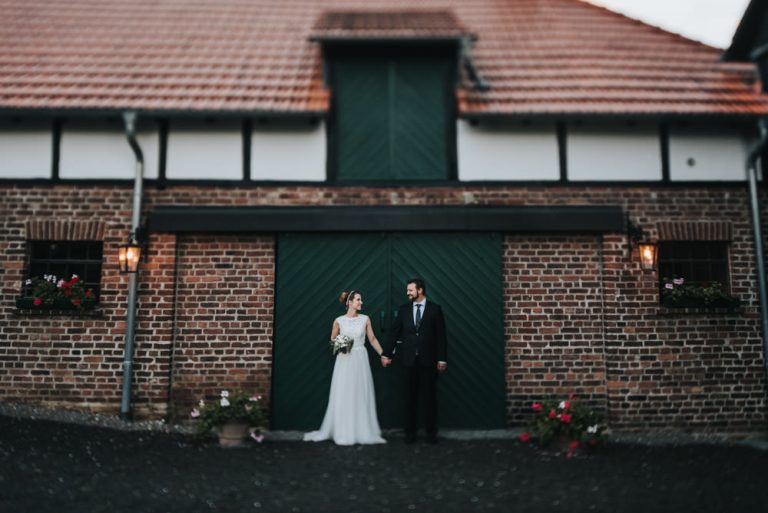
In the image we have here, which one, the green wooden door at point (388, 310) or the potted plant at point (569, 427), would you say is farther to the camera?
the green wooden door at point (388, 310)

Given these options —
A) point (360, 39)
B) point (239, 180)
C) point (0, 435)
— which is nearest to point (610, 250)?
point (360, 39)

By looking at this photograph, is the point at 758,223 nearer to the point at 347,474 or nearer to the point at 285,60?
the point at 347,474

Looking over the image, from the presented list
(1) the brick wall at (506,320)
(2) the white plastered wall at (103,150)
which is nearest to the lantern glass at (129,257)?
(1) the brick wall at (506,320)

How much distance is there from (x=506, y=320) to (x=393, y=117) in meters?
2.95

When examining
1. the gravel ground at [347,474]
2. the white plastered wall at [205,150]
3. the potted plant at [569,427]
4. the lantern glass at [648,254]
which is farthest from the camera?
the white plastered wall at [205,150]

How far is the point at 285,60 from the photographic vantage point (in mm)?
7668

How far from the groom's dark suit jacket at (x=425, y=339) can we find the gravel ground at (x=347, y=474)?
3.05ft

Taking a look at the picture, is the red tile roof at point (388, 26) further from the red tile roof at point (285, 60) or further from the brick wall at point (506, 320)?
the brick wall at point (506, 320)

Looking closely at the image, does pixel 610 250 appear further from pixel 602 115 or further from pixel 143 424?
pixel 143 424

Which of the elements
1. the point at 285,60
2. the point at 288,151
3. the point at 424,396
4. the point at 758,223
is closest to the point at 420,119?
the point at 288,151

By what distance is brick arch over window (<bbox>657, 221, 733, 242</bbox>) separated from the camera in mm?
6844

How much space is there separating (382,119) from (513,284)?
106 inches

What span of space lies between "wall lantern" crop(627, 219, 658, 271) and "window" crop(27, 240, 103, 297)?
6.67 m

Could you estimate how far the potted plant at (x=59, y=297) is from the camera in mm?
6668
